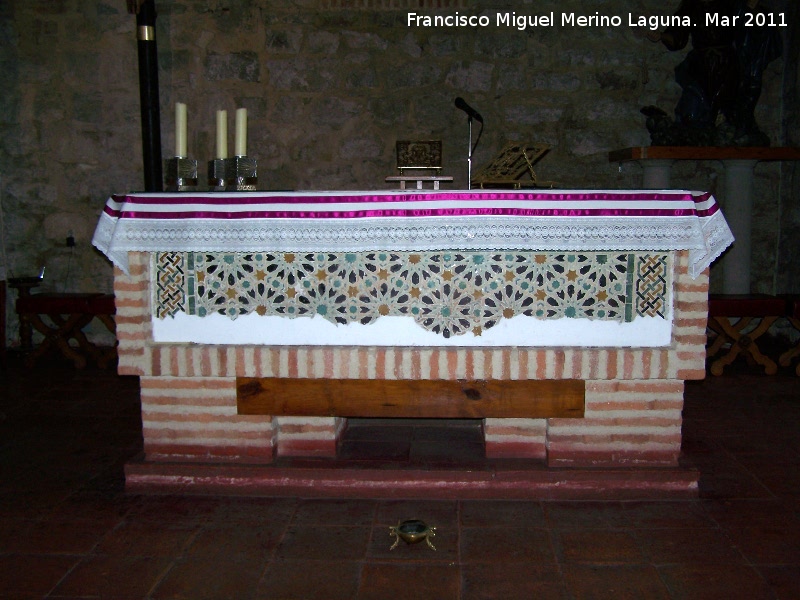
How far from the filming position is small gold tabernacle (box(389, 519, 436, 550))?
8.30 feet

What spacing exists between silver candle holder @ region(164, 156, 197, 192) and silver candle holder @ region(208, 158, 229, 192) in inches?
3.1

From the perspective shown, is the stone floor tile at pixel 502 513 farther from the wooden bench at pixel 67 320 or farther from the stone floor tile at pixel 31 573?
the wooden bench at pixel 67 320

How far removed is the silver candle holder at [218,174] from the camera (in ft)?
10.3

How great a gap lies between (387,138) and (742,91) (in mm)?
2617

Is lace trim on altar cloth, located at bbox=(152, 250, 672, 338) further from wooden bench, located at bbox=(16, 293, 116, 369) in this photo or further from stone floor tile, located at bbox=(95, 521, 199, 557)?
wooden bench, located at bbox=(16, 293, 116, 369)

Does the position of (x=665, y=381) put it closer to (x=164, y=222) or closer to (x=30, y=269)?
(x=164, y=222)

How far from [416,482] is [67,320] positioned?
343 cm

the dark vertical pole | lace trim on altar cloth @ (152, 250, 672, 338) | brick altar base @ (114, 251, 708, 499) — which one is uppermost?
the dark vertical pole

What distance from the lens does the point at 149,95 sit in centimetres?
481

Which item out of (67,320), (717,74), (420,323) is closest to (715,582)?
(420,323)

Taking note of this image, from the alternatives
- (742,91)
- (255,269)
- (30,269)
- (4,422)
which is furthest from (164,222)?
(742,91)

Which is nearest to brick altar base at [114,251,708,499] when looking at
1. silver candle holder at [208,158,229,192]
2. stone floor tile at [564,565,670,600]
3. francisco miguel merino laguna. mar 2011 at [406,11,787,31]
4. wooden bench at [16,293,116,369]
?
silver candle holder at [208,158,229,192]

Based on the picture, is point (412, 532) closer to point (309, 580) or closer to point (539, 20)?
point (309, 580)

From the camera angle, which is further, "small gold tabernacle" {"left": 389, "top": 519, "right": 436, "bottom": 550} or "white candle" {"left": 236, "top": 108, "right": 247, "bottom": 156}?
"white candle" {"left": 236, "top": 108, "right": 247, "bottom": 156}
